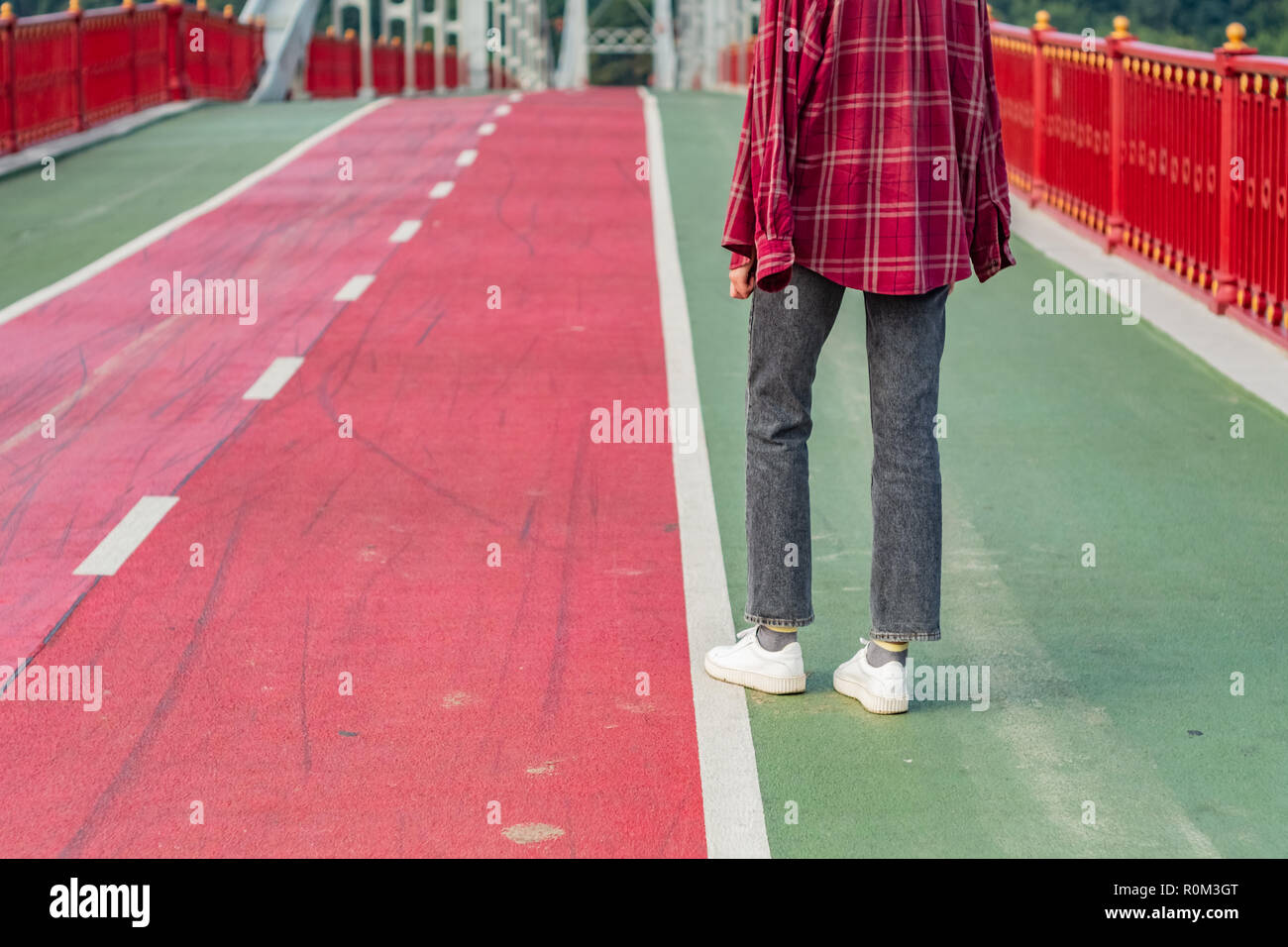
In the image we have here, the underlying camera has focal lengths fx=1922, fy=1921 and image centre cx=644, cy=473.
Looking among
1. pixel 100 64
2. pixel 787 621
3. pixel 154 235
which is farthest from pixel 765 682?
pixel 100 64

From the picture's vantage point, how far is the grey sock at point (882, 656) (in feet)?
15.6

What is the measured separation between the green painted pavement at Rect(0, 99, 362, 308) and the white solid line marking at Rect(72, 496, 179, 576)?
523 cm

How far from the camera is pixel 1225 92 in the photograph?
9.88m

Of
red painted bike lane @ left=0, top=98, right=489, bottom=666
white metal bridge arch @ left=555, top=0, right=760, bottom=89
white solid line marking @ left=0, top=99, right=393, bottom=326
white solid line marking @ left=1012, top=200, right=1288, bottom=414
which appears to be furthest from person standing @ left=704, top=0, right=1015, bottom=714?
white metal bridge arch @ left=555, top=0, right=760, bottom=89

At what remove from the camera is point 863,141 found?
4.46 meters

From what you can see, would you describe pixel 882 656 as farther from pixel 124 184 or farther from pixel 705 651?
pixel 124 184

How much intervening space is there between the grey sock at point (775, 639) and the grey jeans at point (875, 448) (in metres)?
0.04

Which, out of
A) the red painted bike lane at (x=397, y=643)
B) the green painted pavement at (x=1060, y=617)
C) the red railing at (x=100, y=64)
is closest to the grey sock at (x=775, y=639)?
the green painted pavement at (x=1060, y=617)

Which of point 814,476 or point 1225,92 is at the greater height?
point 1225,92

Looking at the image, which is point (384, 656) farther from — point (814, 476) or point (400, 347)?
point (400, 347)

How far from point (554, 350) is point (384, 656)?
190 inches

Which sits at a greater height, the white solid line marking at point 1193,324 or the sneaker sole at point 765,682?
the white solid line marking at point 1193,324


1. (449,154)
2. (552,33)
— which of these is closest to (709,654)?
(449,154)

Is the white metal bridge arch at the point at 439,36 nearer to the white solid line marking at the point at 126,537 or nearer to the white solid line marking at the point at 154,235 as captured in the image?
the white solid line marking at the point at 154,235
